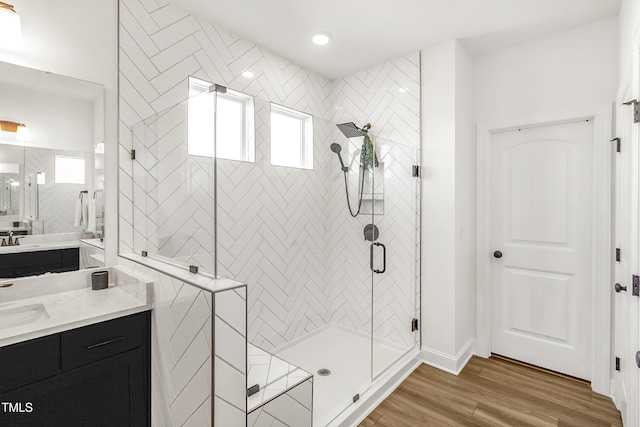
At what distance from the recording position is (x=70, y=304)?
1.66 m

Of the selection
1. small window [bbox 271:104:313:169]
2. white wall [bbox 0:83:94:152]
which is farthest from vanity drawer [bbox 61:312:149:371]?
small window [bbox 271:104:313:169]

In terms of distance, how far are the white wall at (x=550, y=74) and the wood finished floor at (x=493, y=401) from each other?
213 centimetres

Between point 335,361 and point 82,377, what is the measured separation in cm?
185

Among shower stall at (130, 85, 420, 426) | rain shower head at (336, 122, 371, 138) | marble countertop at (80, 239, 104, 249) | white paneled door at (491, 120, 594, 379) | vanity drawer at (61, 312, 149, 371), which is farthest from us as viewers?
rain shower head at (336, 122, 371, 138)

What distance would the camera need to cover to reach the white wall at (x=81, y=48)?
5.65ft

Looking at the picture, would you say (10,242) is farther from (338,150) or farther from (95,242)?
(338,150)

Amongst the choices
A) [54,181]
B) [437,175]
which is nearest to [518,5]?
[437,175]

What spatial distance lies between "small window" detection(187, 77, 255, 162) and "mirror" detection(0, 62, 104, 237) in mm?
682

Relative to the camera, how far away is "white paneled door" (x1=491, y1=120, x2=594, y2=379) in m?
2.48

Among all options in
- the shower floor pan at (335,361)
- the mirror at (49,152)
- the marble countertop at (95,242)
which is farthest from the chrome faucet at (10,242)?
the shower floor pan at (335,361)

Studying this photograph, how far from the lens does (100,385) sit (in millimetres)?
1536

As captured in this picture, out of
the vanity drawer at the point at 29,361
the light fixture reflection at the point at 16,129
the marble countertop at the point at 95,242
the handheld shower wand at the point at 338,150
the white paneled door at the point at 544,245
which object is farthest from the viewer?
the handheld shower wand at the point at 338,150

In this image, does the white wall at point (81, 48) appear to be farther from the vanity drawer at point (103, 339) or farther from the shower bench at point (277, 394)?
the shower bench at point (277, 394)

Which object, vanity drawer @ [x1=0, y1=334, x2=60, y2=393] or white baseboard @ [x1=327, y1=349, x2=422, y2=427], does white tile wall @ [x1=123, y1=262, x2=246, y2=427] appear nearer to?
vanity drawer @ [x1=0, y1=334, x2=60, y2=393]
